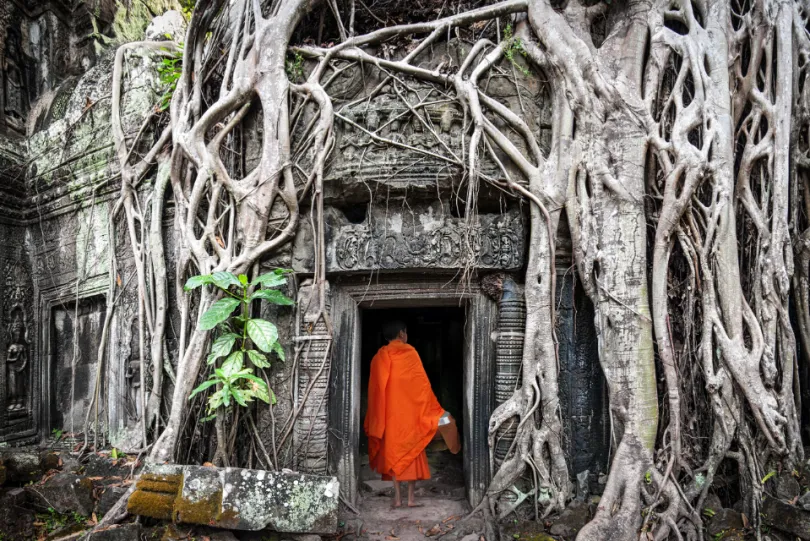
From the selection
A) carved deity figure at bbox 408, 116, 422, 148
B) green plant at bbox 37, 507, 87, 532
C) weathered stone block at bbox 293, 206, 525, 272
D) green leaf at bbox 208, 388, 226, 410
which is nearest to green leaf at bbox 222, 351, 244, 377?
green leaf at bbox 208, 388, 226, 410

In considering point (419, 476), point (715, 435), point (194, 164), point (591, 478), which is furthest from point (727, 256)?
point (194, 164)

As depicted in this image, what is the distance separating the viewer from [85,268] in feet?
14.4

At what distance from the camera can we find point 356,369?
12.2ft

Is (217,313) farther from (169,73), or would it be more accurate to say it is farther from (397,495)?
(169,73)

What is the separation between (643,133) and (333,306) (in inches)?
93.1

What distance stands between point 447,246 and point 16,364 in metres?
4.06

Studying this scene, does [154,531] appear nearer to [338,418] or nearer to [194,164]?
[338,418]

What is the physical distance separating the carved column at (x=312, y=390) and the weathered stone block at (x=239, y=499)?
2.06 ft

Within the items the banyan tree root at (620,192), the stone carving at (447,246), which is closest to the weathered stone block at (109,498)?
the banyan tree root at (620,192)

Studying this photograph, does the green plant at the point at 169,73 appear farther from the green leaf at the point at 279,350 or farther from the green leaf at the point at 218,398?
the green leaf at the point at 218,398

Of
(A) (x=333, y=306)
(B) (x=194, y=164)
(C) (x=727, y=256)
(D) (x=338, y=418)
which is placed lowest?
(D) (x=338, y=418)

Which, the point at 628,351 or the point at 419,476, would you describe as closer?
the point at 628,351

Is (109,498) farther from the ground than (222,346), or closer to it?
closer to it

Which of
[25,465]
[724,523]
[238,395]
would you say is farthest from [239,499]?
[724,523]
